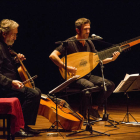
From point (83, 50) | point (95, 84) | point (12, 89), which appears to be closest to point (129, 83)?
point (95, 84)

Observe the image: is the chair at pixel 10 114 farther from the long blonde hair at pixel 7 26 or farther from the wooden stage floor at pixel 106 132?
the long blonde hair at pixel 7 26

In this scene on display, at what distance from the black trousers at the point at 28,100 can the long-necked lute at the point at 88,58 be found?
35.6 inches

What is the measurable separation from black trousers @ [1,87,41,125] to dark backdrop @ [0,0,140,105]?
11.9 ft

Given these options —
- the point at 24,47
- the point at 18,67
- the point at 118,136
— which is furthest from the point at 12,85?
the point at 24,47

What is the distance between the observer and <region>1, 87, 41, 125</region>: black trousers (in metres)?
3.32

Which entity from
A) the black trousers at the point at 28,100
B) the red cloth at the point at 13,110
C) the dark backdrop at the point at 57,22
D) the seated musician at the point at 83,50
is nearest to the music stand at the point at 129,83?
the seated musician at the point at 83,50

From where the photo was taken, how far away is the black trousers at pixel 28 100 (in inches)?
131

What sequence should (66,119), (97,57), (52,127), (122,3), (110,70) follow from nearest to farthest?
1. (66,119)
2. (52,127)
3. (97,57)
4. (122,3)
5. (110,70)

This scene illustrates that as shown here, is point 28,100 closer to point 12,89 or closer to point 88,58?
point 12,89

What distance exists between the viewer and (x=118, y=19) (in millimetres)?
6891

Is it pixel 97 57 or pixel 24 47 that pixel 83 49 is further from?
pixel 24 47

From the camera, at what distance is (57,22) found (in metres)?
6.92

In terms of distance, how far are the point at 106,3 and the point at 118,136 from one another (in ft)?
14.3

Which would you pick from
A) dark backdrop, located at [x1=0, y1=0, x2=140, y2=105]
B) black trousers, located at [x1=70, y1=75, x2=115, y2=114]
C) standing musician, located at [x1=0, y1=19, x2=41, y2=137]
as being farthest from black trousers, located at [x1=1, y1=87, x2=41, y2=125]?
dark backdrop, located at [x1=0, y1=0, x2=140, y2=105]
